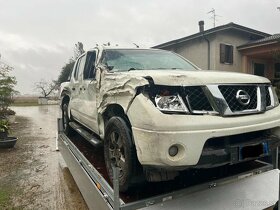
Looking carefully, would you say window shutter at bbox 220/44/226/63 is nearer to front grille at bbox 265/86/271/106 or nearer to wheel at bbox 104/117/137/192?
front grille at bbox 265/86/271/106

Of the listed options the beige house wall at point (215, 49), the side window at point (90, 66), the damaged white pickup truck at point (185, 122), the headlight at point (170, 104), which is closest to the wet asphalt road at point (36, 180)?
the side window at point (90, 66)

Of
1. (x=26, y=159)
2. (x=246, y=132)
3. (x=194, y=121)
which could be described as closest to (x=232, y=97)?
(x=246, y=132)

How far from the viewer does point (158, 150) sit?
2.30 m

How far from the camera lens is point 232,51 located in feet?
57.1

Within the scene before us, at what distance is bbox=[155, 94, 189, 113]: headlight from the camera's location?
236 centimetres

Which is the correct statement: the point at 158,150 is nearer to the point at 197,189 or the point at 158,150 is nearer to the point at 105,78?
the point at 197,189

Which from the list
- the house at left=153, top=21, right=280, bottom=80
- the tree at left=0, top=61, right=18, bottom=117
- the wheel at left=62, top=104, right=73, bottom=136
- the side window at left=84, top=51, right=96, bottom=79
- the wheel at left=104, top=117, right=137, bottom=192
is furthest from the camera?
the house at left=153, top=21, right=280, bottom=80

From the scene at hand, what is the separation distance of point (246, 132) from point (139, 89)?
3.19 feet

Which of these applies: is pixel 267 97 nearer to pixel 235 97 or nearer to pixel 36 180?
pixel 235 97

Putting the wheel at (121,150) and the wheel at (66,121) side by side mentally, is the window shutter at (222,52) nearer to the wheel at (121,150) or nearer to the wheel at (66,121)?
the wheel at (66,121)

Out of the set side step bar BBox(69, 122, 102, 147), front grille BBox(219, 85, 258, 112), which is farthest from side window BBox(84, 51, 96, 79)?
front grille BBox(219, 85, 258, 112)

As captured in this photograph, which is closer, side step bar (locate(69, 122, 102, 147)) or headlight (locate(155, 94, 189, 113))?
headlight (locate(155, 94, 189, 113))

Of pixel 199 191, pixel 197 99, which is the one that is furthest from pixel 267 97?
pixel 199 191

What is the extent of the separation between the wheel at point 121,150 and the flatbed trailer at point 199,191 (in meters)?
0.17
